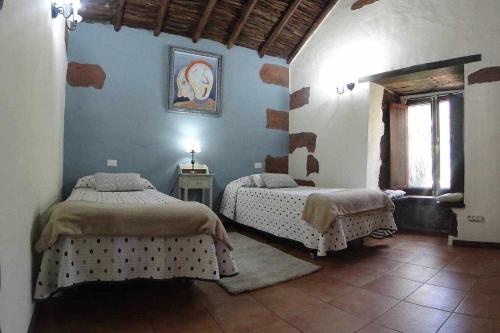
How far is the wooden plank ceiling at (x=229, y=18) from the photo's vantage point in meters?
3.79

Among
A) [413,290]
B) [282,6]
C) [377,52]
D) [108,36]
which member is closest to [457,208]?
[413,290]

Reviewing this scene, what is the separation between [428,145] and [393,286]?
3391mm

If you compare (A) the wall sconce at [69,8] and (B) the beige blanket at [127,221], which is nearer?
(B) the beige blanket at [127,221]

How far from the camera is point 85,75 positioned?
3725 mm

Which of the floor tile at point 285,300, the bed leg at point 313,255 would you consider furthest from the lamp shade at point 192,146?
the floor tile at point 285,300

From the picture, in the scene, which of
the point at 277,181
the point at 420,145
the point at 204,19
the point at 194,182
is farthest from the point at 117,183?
the point at 420,145

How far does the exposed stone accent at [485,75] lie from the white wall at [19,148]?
13.8 ft

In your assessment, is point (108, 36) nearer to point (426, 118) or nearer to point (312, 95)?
point (312, 95)

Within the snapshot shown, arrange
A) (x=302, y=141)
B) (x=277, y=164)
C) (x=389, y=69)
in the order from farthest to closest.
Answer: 1. (x=277, y=164)
2. (x=302, y=141)
3. (x=389, y=69)

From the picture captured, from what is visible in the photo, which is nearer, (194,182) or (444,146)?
(194,182)

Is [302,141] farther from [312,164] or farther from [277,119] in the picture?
[277,119]

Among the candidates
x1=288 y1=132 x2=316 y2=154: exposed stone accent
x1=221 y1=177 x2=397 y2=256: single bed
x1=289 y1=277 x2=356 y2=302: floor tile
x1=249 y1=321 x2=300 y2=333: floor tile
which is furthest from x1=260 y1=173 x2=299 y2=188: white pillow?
x1=249 y1=321 x2=300 y2=333: floor tile

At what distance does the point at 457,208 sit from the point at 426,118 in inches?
78.6

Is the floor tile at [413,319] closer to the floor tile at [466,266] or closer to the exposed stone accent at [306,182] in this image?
the floor tile at [466,266]
